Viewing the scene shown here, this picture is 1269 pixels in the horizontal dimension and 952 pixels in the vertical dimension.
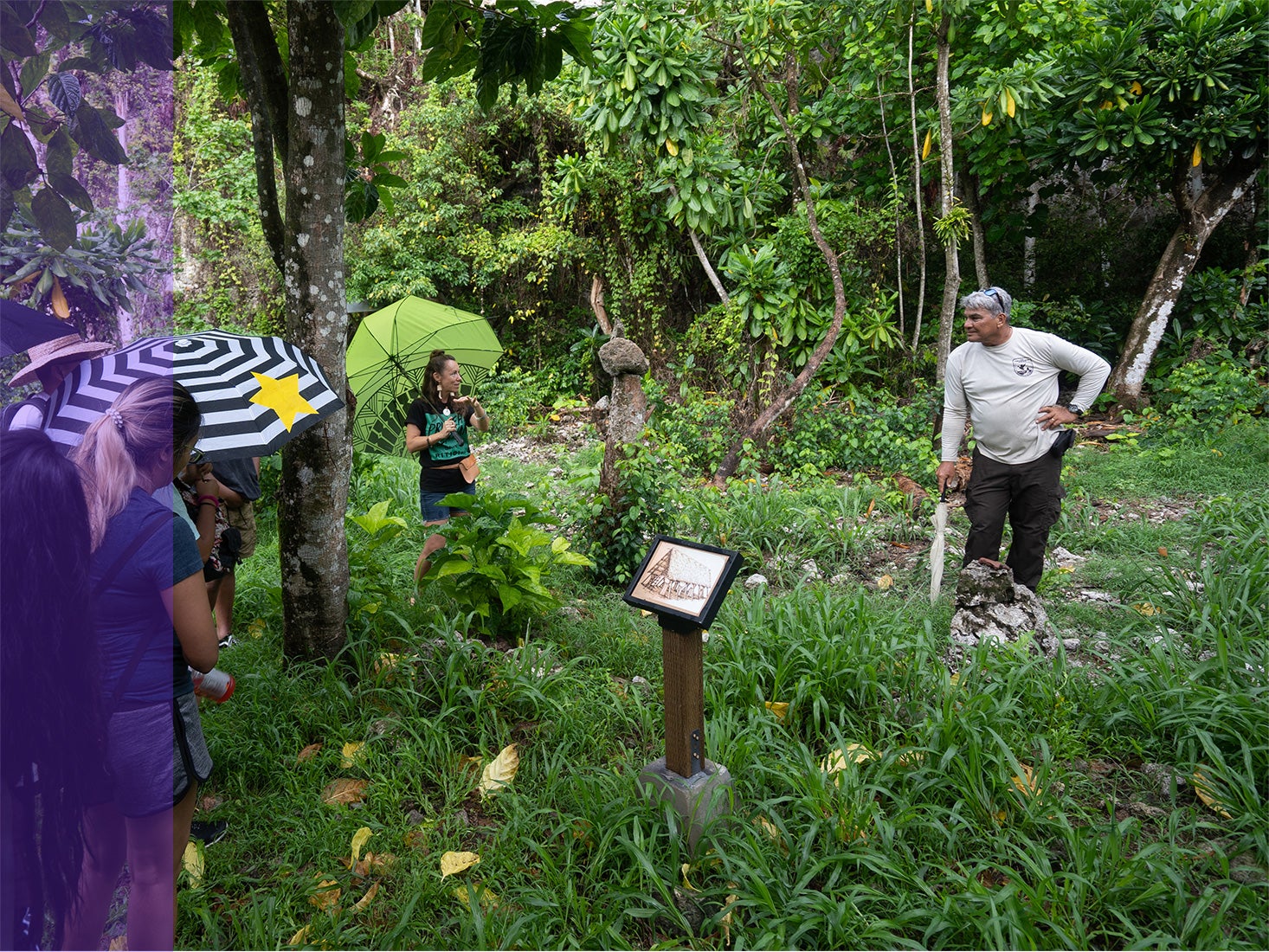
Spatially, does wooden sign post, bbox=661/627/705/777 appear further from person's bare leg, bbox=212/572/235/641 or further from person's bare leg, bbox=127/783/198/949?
person's bare leg, bbox=212/572/235/641

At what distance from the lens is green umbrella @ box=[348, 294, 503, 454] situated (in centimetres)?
504

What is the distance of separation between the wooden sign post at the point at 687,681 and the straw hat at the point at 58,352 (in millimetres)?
1487

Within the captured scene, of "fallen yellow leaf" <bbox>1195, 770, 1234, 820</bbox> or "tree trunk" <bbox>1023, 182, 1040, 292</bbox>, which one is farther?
"tree trunk" <bbox>1023, 182, 1040, 292</bbox>

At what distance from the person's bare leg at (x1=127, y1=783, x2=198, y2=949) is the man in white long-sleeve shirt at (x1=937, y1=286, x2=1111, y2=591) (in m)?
3.44

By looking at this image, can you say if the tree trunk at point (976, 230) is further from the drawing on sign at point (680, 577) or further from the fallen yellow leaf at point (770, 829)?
the fallen yellow leaf at point (770, 829)

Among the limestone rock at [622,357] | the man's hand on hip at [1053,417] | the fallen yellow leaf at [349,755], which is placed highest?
the limestone rock at [622,357]

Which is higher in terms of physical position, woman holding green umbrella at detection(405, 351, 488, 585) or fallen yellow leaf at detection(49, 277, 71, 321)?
fallen yellow leaf at detection(49, 277, 71, 321)

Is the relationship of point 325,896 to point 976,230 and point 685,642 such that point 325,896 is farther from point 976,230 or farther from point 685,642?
point 976,230

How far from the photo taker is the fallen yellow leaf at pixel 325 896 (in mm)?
2180

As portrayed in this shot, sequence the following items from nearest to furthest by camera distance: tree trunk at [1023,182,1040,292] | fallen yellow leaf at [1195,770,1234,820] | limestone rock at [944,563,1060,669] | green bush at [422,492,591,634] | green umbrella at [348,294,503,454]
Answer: fallen yellow leaf at [1195,770,1234,820] → green bush at [422,492,591,634] → limestone rock at [944,563,1060,669] → green umbrella at [348,294,503,454] → tree trunk at [1023,182,1040,292]

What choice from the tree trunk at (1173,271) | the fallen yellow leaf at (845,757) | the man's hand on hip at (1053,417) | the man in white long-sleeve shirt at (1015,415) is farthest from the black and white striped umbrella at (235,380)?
the tree trunk at (1173,271)

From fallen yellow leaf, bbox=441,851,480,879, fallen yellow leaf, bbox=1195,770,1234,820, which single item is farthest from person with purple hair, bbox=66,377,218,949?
→ fallen yellow leaf, bbox=1195,770,1234,820

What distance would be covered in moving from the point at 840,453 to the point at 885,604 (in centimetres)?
306

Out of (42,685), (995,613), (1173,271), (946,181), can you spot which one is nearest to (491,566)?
(42,685)
